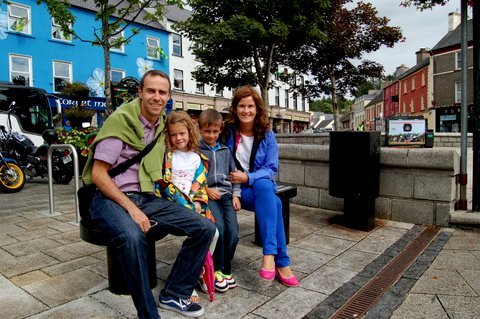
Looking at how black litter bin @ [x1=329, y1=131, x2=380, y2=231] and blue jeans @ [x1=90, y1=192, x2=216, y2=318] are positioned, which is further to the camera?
black litter bin @ [x1=329, y1=131, x2=380, y2=231]

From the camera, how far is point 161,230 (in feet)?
8.57

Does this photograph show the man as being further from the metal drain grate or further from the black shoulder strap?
the metal drain grate

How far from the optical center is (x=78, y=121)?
16.8 metres

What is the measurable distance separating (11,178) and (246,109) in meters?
6.98

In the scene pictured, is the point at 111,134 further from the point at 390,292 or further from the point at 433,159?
the point at 433,159

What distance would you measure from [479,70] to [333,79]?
17254 millimetres

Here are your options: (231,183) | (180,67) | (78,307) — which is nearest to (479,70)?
(231,183)

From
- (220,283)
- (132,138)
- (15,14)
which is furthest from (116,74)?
(220,283)

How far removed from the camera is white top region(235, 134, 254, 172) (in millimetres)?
3539

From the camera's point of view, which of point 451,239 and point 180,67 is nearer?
point 451,239

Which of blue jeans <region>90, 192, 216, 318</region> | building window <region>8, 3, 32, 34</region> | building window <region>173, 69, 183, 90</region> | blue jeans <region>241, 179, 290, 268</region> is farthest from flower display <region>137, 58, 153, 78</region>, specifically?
blue jeans <region>90, 192, 216, 318</region>

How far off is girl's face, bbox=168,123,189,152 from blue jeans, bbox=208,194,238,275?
22.5 inches

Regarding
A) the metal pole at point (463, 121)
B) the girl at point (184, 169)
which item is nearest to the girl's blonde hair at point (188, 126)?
the girl at point (184, 169)

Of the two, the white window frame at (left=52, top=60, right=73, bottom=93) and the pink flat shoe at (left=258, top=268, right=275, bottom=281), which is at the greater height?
the white window frame at (left=52, top=60, right=73, bottom=93)
